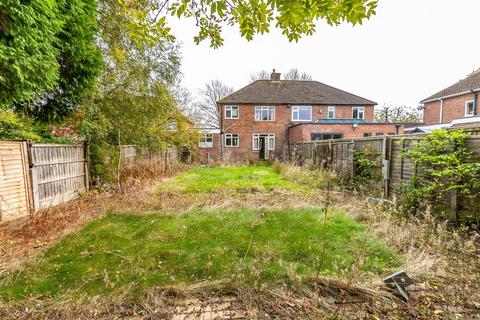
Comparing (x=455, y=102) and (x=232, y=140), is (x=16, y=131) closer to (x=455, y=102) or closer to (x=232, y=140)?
(x=232, y=140)

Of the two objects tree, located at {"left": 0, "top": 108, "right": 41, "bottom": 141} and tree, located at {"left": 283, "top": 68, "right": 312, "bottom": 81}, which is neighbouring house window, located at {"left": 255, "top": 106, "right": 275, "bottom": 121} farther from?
tree, located at {"left": 0, "top": 108, "right": 41, "bottom": 141}

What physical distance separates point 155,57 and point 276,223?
7251 millimetres

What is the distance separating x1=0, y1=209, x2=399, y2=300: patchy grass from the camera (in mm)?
2541

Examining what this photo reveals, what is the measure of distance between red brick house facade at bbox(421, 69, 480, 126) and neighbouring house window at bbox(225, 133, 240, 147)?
14.6m

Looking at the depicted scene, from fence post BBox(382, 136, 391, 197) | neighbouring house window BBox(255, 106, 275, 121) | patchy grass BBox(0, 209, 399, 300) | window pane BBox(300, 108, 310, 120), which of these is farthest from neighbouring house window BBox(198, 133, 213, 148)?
fence post BBox(382, 136, 391, 197)

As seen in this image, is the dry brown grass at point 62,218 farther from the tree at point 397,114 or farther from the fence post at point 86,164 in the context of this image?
the tree at point 397,114

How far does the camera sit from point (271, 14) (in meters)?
2.11

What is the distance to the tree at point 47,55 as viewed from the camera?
2.74m

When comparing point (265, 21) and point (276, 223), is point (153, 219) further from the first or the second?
point (265, 21)

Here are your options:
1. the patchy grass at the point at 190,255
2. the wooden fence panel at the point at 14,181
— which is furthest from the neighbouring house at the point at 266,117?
the patchy grass at the point at 190,255

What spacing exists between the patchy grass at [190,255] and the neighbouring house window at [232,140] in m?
14.4

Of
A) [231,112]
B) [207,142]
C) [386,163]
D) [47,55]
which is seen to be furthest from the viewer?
[231,112]

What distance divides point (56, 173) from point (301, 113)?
56.7ft

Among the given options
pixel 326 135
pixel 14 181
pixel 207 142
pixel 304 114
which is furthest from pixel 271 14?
pixel 304 114
